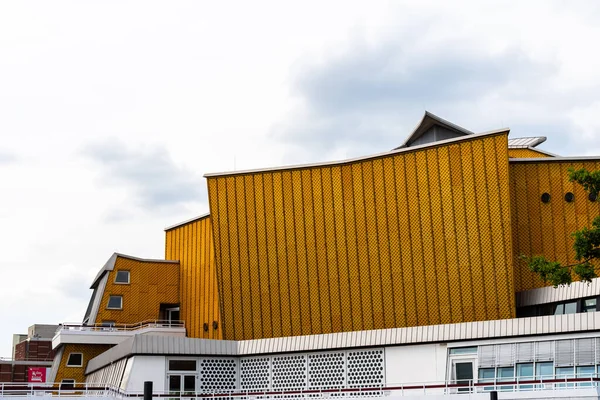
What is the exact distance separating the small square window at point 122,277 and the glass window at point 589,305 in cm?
3692

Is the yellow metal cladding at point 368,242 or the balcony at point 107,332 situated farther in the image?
the balcony at point 107,332

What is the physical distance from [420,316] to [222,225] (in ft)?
44.3

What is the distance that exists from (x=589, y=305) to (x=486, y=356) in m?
5.30

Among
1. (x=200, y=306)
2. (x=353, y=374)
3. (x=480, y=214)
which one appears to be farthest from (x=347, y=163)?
(x=200, y=306)

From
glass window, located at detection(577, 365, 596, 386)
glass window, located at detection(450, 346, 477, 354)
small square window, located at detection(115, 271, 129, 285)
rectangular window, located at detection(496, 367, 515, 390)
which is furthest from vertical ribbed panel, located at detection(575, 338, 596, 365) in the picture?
small square window, located at detection(115, 271, 129, 285)

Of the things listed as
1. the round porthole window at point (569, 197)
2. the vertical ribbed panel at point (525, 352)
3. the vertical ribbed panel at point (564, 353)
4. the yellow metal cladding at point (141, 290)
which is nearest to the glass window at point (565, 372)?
the vertical ribbed panel at point (564, 353)

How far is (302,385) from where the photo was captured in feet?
143

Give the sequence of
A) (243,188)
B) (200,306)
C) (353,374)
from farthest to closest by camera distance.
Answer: (200,306) → (243,188) → (353,374)

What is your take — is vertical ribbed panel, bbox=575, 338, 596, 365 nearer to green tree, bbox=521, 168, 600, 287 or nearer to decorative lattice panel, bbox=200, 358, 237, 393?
green tree, bbox=521, 168, 600, 287

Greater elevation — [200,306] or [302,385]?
[200,306]

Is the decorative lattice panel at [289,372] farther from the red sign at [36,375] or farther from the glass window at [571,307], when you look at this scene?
the red sign at [36,375]

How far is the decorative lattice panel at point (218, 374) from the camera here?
143ft

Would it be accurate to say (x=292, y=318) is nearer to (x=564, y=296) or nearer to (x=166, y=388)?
(x=166, y=388)

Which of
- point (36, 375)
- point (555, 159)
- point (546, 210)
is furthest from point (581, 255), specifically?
point (36, 375)
